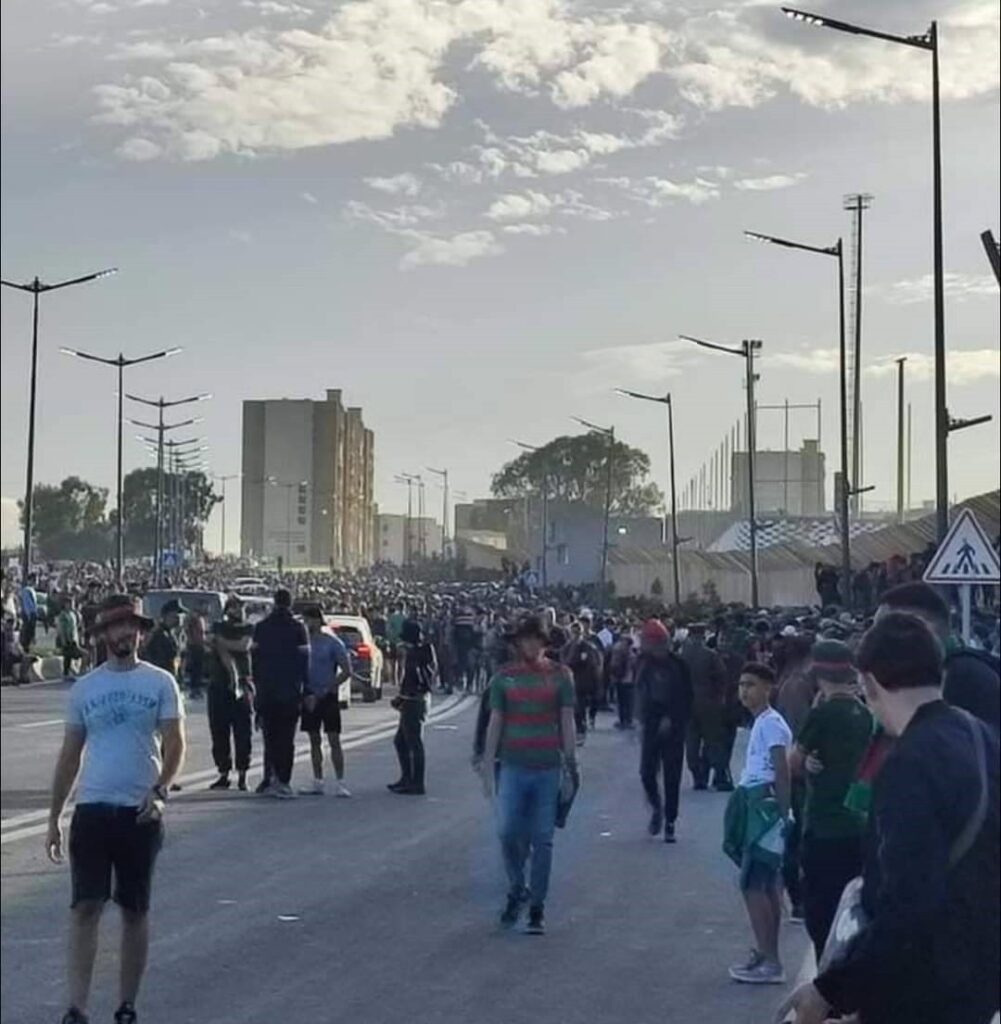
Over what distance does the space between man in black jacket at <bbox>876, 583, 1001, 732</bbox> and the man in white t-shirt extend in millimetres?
2449

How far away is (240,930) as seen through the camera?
1041cm

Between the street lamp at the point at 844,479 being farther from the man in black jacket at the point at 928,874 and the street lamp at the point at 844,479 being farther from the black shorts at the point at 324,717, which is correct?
the man in black jacket at the point at 928,874

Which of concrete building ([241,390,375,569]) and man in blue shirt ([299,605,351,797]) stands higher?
concrete building ([241,390,375,569])

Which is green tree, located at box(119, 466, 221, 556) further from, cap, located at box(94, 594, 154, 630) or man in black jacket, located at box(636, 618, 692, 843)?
man in black jacket, located at box(636, 618, 692, 843)

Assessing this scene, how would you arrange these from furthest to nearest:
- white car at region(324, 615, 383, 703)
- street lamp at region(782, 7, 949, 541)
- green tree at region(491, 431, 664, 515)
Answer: white car at region(324, 615, 383, 703), green tree at region(491, 431, 664, 515), street lamp at region(782, 7, 949, 541)

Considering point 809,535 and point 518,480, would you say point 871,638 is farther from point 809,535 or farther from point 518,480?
point 809,535

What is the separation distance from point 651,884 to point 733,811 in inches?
120

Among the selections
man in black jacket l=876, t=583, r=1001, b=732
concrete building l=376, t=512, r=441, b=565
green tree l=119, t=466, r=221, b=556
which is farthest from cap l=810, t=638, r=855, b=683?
concrete building l=376, t=512, r=441, b=565

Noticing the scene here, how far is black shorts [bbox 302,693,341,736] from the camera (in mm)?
17672

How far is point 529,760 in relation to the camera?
1086cm

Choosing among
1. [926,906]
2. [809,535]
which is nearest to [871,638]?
[926,906]

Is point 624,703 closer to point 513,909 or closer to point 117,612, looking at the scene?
point 513,909

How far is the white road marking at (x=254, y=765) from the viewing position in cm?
398

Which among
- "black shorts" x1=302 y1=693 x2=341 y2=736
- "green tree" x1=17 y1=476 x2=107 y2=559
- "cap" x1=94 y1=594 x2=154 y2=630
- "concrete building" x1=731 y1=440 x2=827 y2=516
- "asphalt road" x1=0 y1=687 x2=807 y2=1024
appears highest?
"concrete building" x1=731 y1=440 x2=827 y2=516
